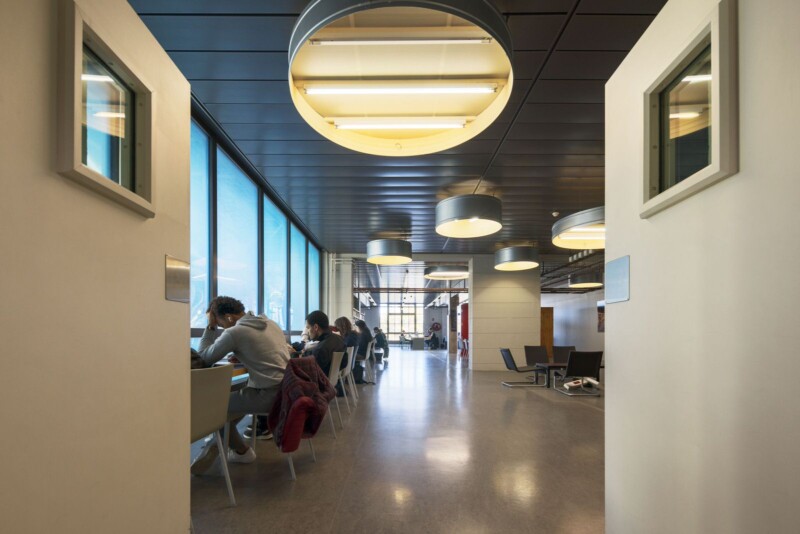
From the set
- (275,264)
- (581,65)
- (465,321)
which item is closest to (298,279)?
(275,264)

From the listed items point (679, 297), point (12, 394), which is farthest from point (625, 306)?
point (12, 394)

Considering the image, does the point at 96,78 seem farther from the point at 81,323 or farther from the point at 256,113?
the point at 256,113

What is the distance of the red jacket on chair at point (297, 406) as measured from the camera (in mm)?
3133

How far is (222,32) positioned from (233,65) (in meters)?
0.40

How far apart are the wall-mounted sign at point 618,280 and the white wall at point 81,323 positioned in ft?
6.60

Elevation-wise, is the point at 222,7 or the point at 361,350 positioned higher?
the point at 222,7

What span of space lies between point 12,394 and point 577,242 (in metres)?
6.72

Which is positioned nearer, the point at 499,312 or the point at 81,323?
the point at 81,323

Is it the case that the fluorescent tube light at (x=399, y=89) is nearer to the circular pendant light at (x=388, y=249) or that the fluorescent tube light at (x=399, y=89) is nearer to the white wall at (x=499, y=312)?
the circular pendant light at (x=388, y=249)

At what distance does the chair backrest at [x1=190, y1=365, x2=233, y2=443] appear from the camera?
2.54m

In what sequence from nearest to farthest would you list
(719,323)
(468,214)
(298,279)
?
(719,323) → (468,214) → (298,279)

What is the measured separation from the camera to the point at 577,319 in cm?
2030

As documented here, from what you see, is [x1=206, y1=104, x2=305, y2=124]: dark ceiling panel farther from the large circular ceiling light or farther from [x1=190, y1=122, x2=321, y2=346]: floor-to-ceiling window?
the large circular ceiling light

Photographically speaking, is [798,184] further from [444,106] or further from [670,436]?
[444,106]
